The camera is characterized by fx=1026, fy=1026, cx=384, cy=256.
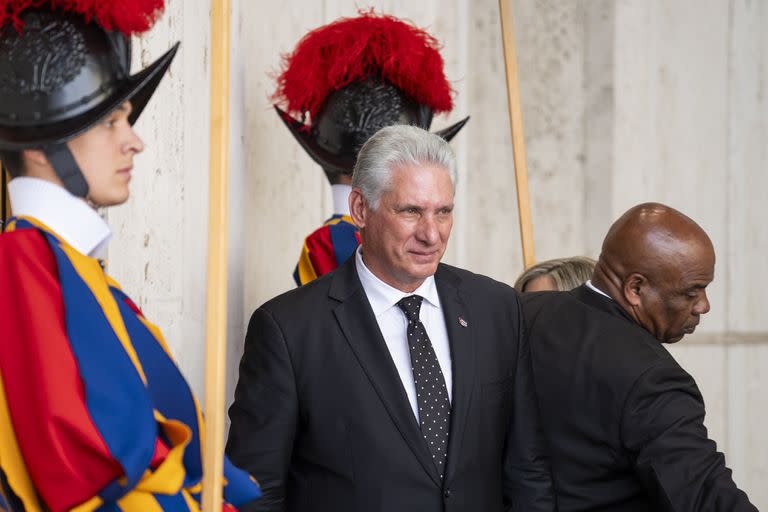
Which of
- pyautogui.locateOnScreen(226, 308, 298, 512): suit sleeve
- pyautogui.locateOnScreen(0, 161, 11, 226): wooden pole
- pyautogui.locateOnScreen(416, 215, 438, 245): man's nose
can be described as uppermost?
pyautogui.locateOnScreen(0, 161, 11, 226): wooden pole

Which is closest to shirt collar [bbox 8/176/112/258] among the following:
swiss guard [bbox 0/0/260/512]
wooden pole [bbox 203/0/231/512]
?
swiss guard [bbox 0/0/260/512]

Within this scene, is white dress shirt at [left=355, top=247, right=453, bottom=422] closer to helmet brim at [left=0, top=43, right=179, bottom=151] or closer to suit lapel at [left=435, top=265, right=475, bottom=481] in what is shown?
suit lapel at [left=435, top=265, right=475, bottom=481]

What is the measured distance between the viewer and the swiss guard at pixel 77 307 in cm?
119

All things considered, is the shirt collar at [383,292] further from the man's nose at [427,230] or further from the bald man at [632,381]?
the bald man at [632,381]

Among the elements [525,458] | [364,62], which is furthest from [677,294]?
[364,62]

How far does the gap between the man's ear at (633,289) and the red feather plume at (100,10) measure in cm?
103

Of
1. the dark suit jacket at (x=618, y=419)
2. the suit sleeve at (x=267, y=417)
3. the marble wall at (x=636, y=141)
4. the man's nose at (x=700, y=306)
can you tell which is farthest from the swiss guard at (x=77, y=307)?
the marble wall at (x=636, y=141)

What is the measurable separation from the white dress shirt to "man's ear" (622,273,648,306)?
0.38m

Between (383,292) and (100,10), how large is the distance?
715 millimetres

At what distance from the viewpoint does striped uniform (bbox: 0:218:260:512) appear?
3.88 feet

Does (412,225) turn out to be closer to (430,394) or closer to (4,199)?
(430,394)

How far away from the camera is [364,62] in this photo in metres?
2.62

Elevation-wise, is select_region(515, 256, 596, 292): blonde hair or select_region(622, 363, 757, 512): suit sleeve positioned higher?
select_region(515, 256, 596, 292): blonde hair

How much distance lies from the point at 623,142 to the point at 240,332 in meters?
1.93
